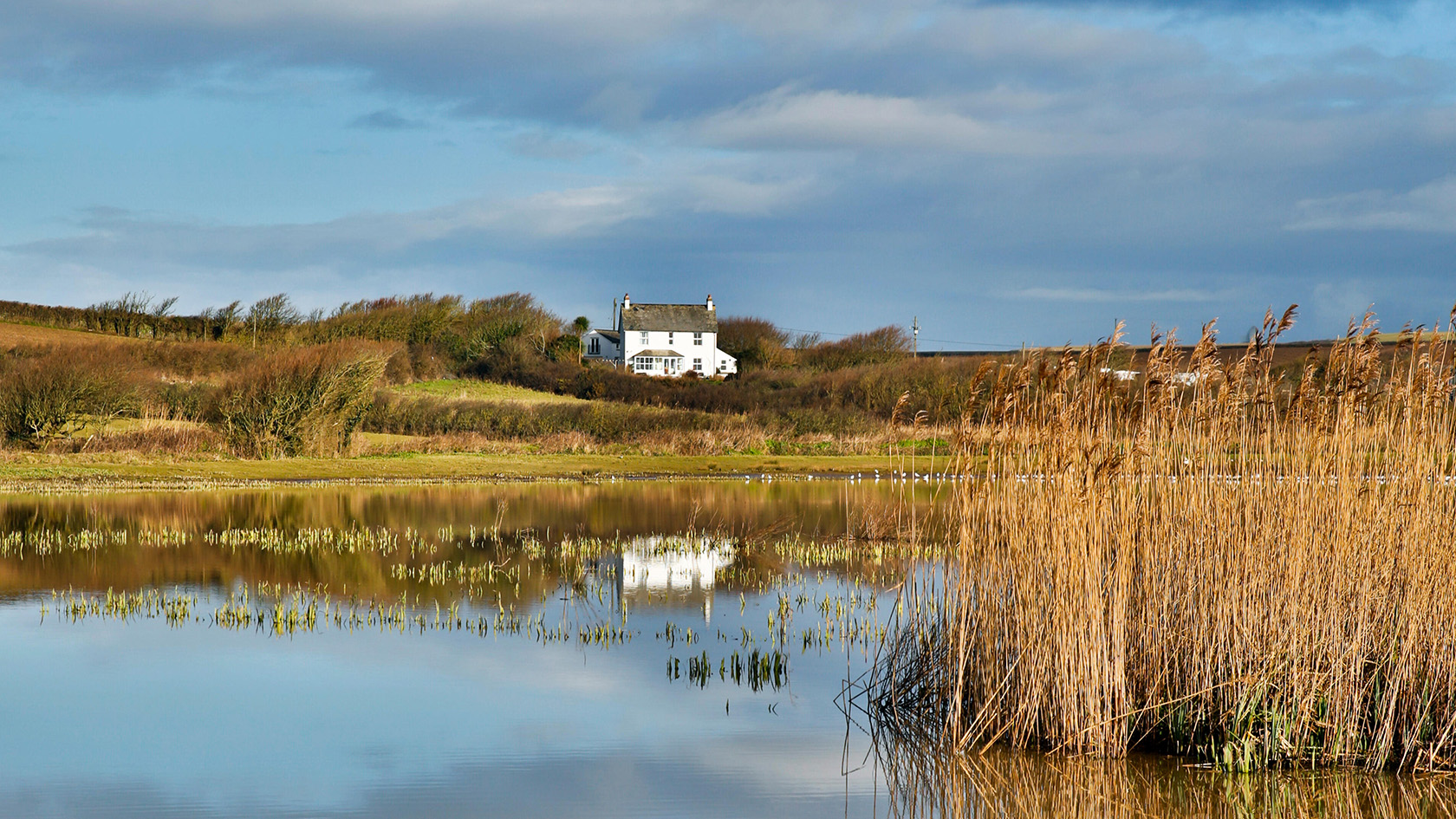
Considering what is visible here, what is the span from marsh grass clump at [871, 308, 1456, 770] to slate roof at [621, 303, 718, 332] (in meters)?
85.2

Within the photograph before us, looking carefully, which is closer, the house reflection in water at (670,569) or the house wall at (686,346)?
the house reflection in water at (670,569)

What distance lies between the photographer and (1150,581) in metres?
7.59

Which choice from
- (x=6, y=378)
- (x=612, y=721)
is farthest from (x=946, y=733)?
(x=6, y=378)

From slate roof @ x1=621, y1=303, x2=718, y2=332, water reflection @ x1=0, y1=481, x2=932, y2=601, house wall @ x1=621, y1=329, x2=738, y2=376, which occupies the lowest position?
water reflection @ x1=0, y1=481, x2=932, y2=601

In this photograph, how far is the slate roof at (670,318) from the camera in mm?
93188

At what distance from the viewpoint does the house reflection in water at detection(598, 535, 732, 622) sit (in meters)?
13.9

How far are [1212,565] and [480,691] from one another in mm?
5565

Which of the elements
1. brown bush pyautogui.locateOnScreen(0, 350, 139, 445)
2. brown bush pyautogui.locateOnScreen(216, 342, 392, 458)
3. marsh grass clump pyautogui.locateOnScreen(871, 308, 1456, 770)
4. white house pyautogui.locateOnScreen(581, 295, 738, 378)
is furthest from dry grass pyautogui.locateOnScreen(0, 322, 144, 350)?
marsh grass clump pyautogui.locateOnScreen(871, 308, 1456, 770)

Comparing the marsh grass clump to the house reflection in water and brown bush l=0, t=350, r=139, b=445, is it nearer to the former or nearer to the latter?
the house reflection in water

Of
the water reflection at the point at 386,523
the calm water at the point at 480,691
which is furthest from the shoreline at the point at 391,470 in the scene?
the calm water at the point at 480,691

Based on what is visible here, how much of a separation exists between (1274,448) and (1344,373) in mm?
637

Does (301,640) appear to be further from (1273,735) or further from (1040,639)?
(1273,735)

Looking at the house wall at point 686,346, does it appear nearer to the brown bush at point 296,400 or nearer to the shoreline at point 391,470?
the shoreline at point 391,470

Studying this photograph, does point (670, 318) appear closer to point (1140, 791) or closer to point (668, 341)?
point (668, 341)
